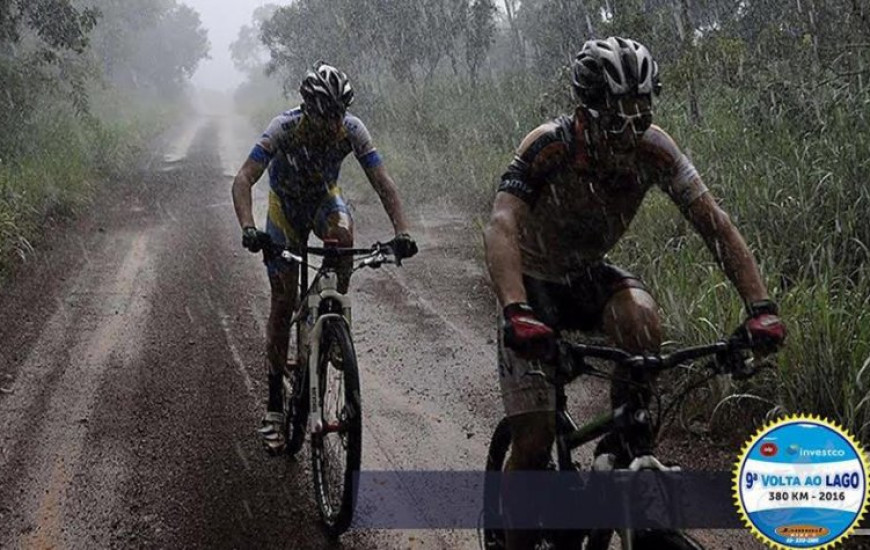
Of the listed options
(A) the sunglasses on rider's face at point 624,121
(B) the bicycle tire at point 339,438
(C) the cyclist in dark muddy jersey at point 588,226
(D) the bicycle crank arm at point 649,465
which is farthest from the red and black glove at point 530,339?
(B) the bicycle tire at point 339,438

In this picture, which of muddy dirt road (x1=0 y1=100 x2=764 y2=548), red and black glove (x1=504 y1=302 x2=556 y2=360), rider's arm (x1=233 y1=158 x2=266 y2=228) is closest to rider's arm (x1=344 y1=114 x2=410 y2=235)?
rider's arm (x1=233 y1=158 x2=266 y2=228)

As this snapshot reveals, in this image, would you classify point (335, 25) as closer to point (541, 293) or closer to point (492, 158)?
point (492, 158)

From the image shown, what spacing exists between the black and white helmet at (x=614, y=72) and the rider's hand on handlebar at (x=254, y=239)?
207cm

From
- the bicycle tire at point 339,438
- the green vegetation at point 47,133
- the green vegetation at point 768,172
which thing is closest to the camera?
the bicycle tire at point 339,438

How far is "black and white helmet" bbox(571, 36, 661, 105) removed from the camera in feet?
7.96

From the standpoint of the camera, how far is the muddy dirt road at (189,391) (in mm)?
4039

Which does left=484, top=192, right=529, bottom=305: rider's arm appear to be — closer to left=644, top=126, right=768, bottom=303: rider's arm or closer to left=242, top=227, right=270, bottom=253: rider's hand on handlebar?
left=644, top=126, right=768, bottom=303: rider's arm

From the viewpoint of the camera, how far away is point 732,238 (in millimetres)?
2648

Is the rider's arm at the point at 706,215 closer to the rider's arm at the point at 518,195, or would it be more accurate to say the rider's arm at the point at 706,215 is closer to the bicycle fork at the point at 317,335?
the rider's arm at the point at 518,195

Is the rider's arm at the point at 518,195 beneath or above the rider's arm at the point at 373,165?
beneath

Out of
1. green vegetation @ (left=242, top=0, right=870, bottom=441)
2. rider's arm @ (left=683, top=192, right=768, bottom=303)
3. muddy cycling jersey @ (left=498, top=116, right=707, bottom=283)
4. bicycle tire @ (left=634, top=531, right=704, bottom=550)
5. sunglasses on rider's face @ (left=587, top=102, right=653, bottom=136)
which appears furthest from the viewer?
green vegetation @ (left=242, top=0, right=870, bottom=441)

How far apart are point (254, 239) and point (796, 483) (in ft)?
9.19

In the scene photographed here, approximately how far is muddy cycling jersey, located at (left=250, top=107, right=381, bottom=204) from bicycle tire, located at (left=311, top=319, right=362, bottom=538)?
3.79ft

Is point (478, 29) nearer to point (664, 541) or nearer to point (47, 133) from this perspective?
point (47, 133)
